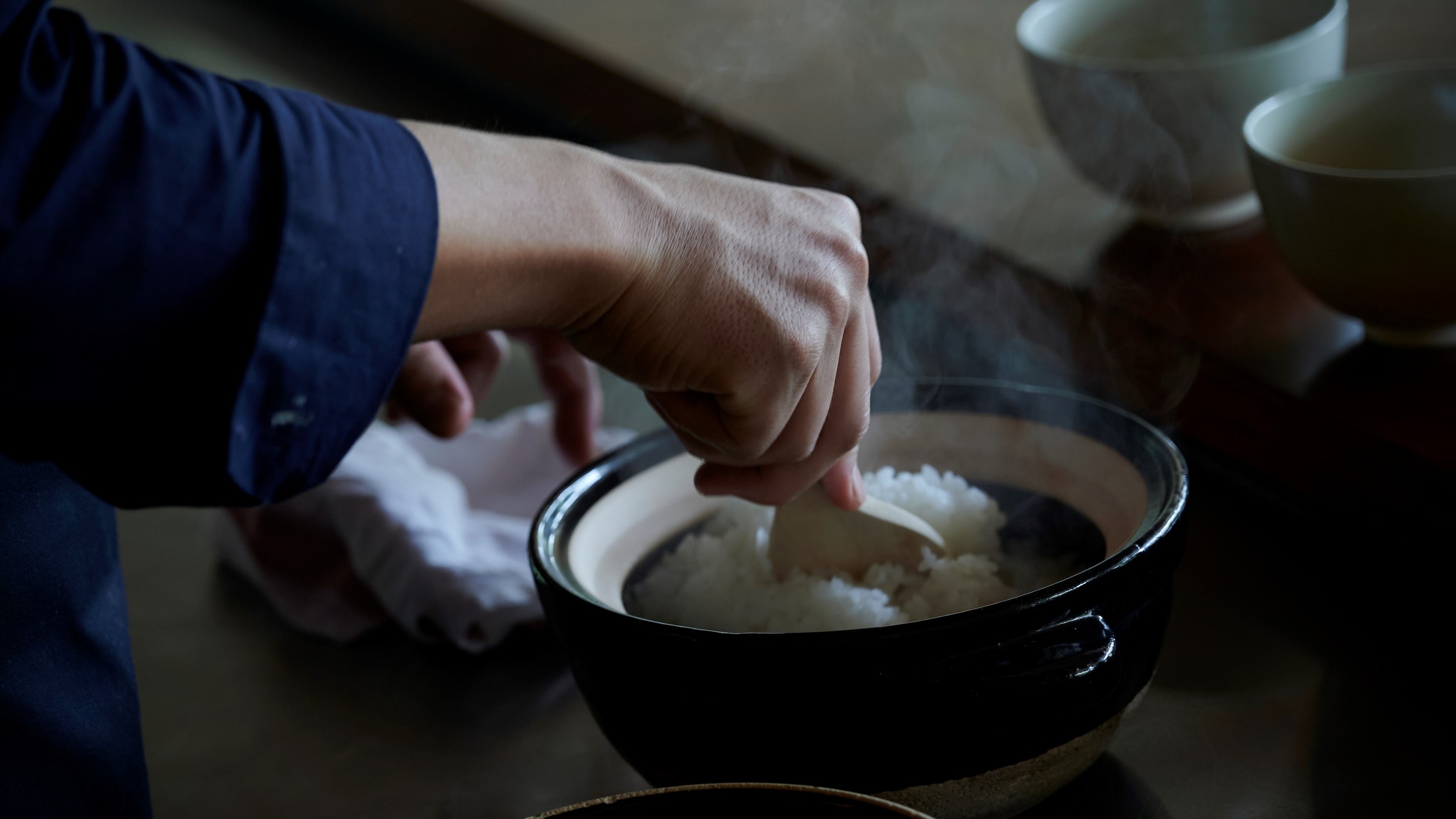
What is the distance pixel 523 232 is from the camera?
50 cm

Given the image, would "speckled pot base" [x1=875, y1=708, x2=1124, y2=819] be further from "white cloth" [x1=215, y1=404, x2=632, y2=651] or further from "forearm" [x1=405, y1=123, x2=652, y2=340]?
"white cloth" [x1=215, y1=404, x2=632, y2=651]

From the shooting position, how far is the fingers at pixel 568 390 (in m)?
0.99

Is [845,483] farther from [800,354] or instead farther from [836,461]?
[800,354]

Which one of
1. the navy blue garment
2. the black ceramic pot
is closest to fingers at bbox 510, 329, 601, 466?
the black ceramic pot

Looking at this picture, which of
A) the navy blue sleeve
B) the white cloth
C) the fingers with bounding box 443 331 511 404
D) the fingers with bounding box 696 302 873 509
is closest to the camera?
the navy blue sleeve

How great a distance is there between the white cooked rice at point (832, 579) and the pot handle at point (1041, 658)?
11 cm

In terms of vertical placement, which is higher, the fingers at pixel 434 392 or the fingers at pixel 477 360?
the fingers at pixel 434 392

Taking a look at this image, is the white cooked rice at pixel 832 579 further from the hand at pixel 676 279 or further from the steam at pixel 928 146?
the steam at pixel 928 146

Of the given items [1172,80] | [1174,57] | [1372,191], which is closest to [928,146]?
[1174,57]

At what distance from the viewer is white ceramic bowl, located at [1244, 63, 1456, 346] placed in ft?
2.34

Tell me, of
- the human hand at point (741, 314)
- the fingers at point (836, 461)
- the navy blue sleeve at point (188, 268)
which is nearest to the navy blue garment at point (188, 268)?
the navy blue sleeve at point (188, 268)

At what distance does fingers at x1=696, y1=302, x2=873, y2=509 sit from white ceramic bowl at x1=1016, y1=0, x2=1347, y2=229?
0.43m

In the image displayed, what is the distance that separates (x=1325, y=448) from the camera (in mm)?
754

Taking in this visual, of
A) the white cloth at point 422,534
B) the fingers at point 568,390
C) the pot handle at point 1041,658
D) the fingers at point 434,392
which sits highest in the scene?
the pot handle at point 1041,658
